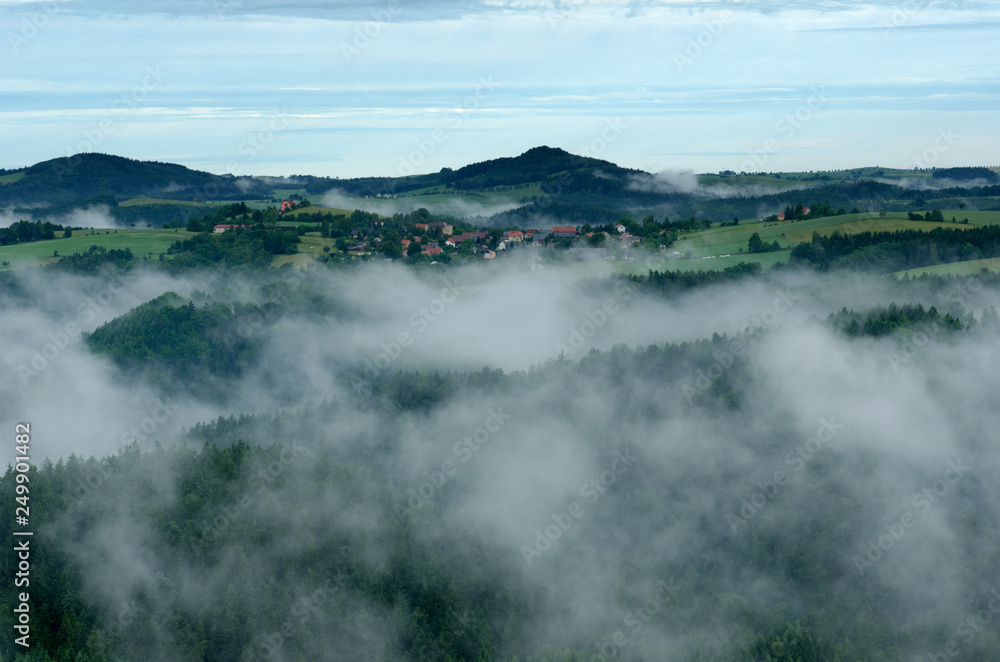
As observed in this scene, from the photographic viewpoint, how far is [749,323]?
110250mm

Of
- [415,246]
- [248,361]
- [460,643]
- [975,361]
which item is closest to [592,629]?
[460,643]

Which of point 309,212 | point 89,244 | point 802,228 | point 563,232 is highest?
point 309,212

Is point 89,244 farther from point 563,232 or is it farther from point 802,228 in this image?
point 802,228

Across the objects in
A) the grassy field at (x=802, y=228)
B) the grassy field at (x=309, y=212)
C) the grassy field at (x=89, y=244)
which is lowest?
the grassy field at (x=802, y=228)

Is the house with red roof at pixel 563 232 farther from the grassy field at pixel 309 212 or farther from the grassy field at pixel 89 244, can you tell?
the grassy field at pixel 89 244

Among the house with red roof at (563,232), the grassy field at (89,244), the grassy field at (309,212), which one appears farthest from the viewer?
the house with red roof at (563,232)

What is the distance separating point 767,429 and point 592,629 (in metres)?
43.0

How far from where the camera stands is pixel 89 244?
152625 mm

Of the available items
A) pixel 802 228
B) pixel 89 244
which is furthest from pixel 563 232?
pixel 89 244

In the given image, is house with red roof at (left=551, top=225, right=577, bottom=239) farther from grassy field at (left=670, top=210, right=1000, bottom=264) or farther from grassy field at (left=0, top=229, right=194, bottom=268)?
grassy field at (left=0, top=229, right=194, bottom=268)

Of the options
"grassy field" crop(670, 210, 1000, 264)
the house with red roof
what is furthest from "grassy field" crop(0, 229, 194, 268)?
"grassy field" crop(670, 210, 1000, 264)

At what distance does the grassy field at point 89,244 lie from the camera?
5527 inches

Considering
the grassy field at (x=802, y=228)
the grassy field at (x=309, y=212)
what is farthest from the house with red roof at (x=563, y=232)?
the grassy field at (x=309, y=212)

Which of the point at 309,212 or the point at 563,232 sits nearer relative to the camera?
the point at 309,212
